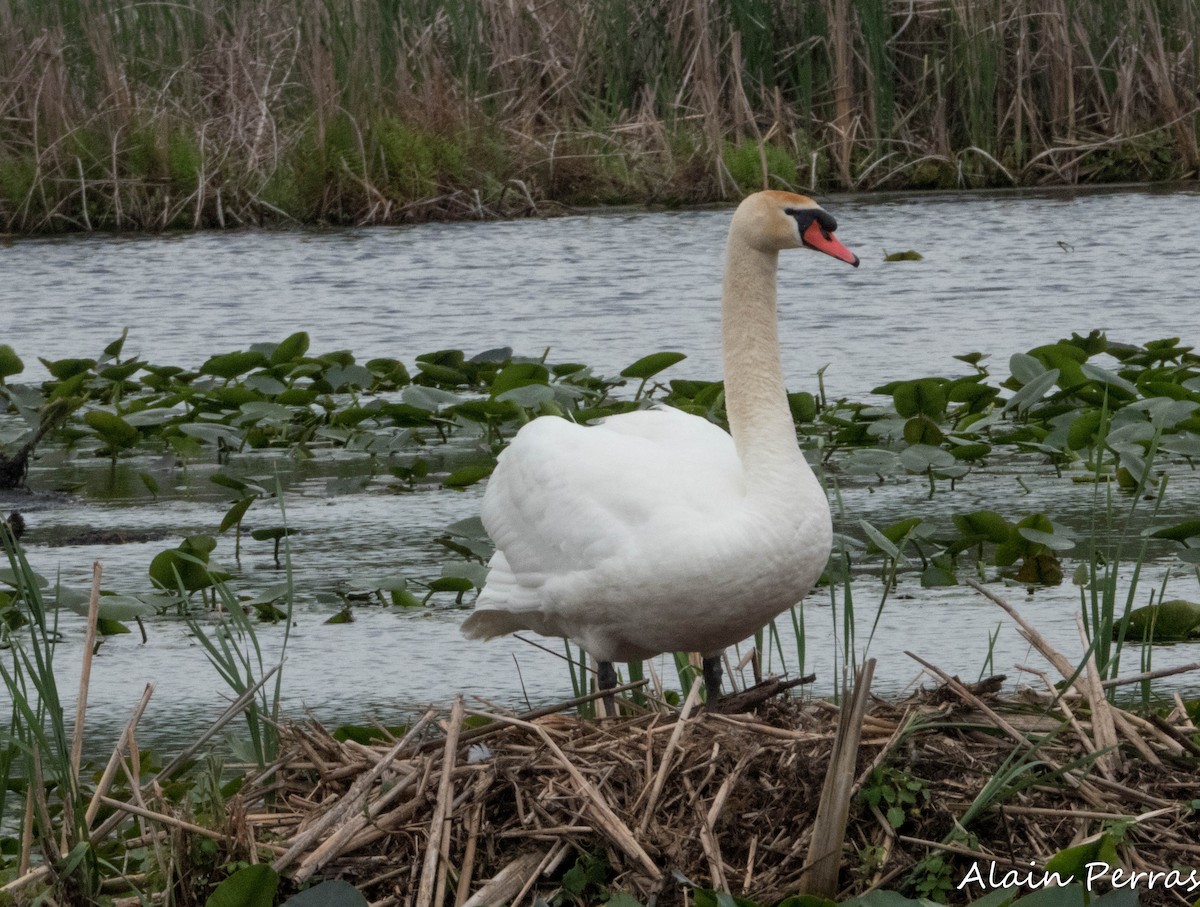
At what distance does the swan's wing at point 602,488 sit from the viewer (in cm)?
352

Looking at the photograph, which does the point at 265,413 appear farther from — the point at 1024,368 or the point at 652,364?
the point at 1024,368

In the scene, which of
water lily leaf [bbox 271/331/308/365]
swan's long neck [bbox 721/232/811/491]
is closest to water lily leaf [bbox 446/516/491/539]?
swan's long neck [bbox 721/232/811/491]

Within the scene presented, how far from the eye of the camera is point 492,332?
9.48 m

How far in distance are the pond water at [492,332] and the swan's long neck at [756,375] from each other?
489mm

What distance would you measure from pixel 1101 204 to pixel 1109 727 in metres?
11.0

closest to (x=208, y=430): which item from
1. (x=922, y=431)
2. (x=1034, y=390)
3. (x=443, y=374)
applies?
(x=443, y=374)

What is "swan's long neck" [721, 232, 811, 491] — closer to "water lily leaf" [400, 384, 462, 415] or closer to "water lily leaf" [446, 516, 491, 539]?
"water lily leaf" [446, 516, 491, 539]

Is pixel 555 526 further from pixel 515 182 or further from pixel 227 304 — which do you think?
pixel 515 182

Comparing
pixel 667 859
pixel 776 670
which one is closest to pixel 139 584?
pixel 776 670

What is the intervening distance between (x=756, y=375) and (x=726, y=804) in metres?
1.23

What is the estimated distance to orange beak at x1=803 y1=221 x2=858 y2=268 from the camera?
384 cm

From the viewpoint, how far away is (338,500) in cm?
624

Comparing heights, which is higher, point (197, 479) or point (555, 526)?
A: point (555, 526)

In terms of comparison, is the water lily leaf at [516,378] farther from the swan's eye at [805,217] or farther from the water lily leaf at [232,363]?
the swan's eye at [805,217]
